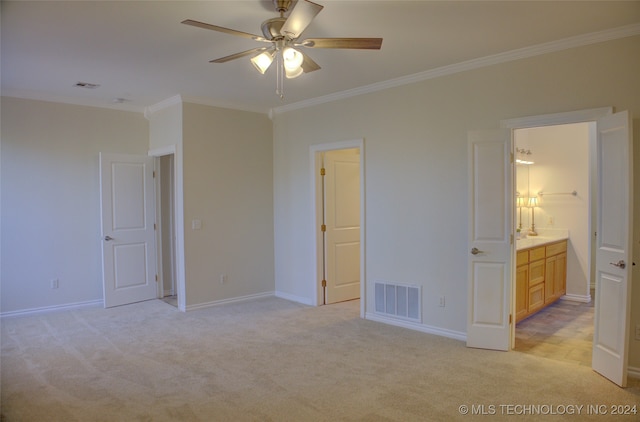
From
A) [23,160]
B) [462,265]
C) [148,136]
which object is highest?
[148,136]

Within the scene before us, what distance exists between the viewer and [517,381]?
3283mm

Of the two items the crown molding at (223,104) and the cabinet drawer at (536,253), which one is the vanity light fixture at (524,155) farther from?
the crown molding at (223,104)

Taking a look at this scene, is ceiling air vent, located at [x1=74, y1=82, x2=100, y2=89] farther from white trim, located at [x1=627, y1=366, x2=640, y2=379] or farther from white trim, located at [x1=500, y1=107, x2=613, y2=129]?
white trim, located at [x1=627, y1=366, x2=640, y2=379]

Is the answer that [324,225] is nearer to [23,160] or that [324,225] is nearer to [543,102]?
[543,102]

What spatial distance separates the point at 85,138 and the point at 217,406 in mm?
4225

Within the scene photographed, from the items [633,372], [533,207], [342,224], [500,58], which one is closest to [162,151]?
[342,224]

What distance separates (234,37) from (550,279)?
4.68 meters

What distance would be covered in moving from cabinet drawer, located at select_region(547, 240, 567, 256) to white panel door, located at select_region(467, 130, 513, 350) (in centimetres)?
193

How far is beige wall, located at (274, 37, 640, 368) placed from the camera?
344 centimetres

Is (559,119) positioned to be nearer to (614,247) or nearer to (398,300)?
(614,247)

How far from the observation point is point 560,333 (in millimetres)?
4453

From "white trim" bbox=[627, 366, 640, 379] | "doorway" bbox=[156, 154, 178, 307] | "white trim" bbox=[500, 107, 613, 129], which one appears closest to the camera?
"white trim" bbox=[627, 366, 640, 379]

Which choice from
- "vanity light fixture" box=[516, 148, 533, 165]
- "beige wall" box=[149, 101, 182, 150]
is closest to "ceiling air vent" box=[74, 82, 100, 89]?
"beige wall" box=[149, 101, 182, 150]

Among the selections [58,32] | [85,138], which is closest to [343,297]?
[85,138]
